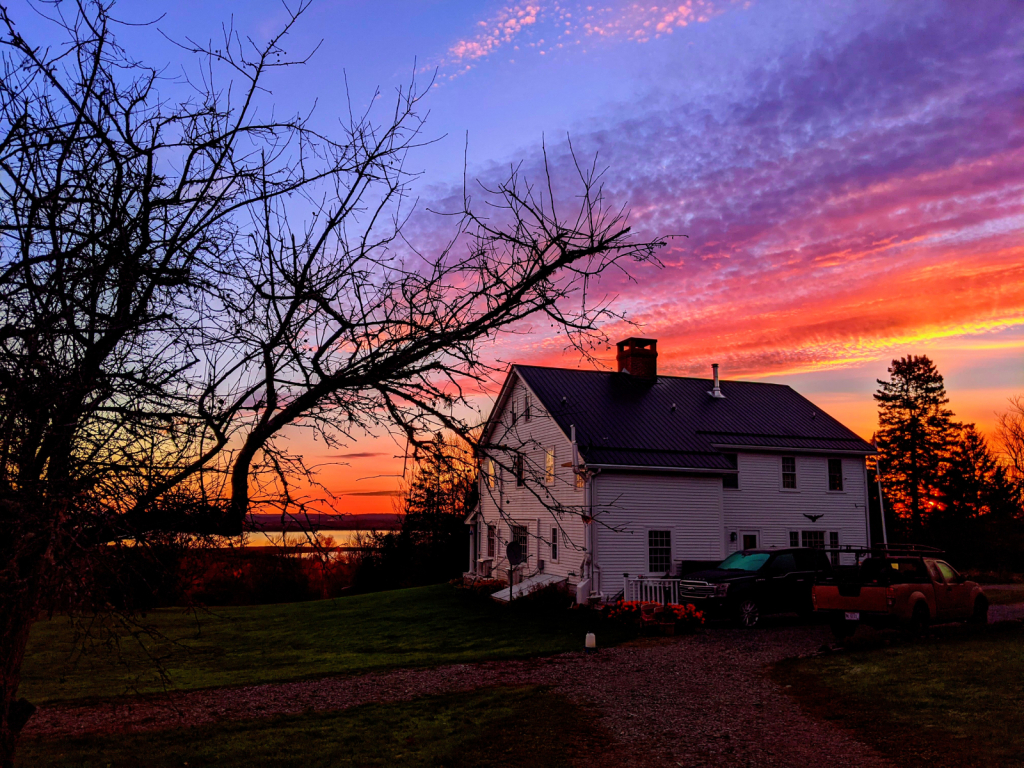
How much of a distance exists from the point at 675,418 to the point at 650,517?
18.3ft

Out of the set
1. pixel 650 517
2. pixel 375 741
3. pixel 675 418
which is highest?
pixel 675 418

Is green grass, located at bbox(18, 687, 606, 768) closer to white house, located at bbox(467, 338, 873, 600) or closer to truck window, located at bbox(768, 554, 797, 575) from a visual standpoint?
truck window, located at bbox(768, 554, 797, 575)

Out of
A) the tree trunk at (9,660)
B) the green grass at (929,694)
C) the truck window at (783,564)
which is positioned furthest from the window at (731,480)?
the tree trunk at (9,660)

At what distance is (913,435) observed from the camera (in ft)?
191

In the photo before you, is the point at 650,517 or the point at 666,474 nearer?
the point at 650,517

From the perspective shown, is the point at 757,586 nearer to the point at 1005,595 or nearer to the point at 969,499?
the point at 1005,595

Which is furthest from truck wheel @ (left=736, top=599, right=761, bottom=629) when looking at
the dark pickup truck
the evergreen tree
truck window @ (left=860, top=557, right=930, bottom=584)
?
the evergreen tree

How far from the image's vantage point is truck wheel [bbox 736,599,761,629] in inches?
813

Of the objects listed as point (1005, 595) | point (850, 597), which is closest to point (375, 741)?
point (850, 597)

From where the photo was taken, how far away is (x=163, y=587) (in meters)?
5.01

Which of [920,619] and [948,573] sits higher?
[948,573]

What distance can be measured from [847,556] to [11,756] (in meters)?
31.3

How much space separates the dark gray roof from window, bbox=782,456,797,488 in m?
0.58

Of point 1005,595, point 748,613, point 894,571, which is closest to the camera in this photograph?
point 894,571
